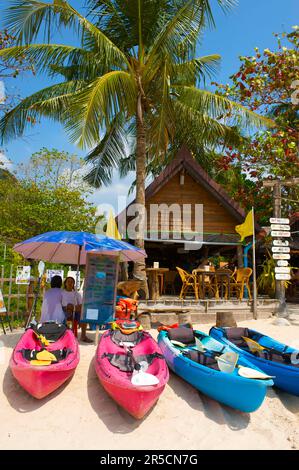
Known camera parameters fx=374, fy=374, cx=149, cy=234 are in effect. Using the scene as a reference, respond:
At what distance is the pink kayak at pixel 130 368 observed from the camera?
462cm

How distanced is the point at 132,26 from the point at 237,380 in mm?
9951

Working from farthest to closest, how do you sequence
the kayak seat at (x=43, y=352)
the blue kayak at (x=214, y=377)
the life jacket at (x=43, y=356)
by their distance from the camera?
the kayak seat at (x=43, y=352) < the life jacket at (x=43, y=356) < the blue kayak at (x=214, y=377)

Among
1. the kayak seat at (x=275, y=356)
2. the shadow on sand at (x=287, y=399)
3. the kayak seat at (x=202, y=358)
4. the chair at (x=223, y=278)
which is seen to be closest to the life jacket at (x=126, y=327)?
the kayak seat at (x=202, y=358)

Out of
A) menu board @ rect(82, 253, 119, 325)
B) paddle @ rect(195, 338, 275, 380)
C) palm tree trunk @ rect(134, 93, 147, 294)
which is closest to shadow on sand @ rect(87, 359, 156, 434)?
paddle @ rect(195, 338, 275, 380)

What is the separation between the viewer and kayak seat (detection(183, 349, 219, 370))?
5.69m

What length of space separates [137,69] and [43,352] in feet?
26.8

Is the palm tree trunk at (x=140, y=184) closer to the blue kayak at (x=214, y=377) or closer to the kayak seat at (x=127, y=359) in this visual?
the blue kayak at (x=214, y=377)

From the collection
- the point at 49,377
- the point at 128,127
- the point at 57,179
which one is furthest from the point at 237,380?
the point at 57,179

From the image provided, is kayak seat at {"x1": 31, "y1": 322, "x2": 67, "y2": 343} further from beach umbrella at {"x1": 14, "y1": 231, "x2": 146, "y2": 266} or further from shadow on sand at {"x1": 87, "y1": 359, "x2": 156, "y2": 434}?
beach umbrella at {"x1": 14, "y1": 231, "x2": 146, "y2": 266}

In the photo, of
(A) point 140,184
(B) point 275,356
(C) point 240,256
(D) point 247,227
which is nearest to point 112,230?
(A) point 140,184

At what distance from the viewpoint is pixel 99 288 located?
723 centimetres

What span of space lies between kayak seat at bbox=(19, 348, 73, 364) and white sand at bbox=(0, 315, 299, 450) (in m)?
0.43

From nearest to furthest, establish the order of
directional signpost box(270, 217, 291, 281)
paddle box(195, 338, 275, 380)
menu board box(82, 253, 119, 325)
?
1. paddle box(195, 338, 275, 380)
2. menu board box(82, 253, 119, 325)
3. directional signpost box(270, 217, 291, 281)

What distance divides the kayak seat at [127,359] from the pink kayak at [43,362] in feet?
1.71
